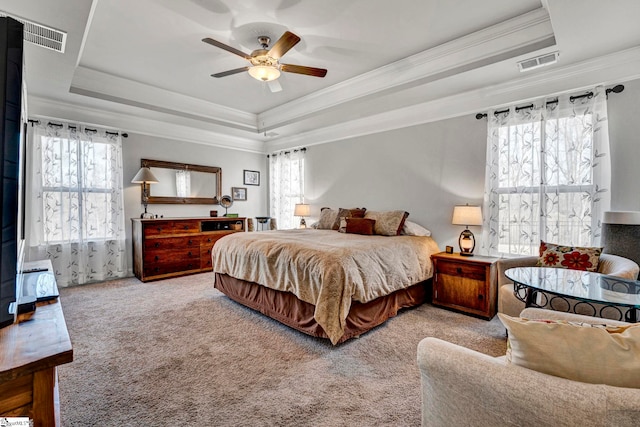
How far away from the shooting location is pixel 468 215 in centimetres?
337

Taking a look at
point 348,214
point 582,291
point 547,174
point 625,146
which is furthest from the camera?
point 348,214

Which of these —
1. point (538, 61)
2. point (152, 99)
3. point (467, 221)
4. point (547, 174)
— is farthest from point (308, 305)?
point (152, 99)

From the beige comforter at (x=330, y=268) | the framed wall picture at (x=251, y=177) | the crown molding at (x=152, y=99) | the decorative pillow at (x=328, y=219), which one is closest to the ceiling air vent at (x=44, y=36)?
the crown molding at (x=152, y=99)

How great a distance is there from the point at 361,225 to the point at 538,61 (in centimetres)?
256

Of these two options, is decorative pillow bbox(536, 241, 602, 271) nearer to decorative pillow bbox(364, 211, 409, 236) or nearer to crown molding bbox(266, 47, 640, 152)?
decorative pillow bbox(364, 211, 409, 236)

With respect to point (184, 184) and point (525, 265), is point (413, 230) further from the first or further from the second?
point (184, 184)

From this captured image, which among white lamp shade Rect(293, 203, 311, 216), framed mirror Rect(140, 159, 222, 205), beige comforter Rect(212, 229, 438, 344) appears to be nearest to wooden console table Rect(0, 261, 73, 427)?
beige comforter Rect(212, 229, 438, 344)

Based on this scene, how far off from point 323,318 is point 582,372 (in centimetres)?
175

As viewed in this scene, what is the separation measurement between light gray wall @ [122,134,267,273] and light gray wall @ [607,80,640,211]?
566 cm

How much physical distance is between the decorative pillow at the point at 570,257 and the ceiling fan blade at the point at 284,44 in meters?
2.97

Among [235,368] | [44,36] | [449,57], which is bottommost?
[235,368]

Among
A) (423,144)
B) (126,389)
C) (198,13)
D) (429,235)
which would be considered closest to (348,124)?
(423,144)

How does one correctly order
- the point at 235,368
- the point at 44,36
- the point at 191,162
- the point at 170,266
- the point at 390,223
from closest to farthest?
1. the point at 235,368
2. the point at 44,36
3. the point at 390,223
4. the point at 170,266
5. the point at 191,162

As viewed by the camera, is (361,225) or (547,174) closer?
(547,174)
